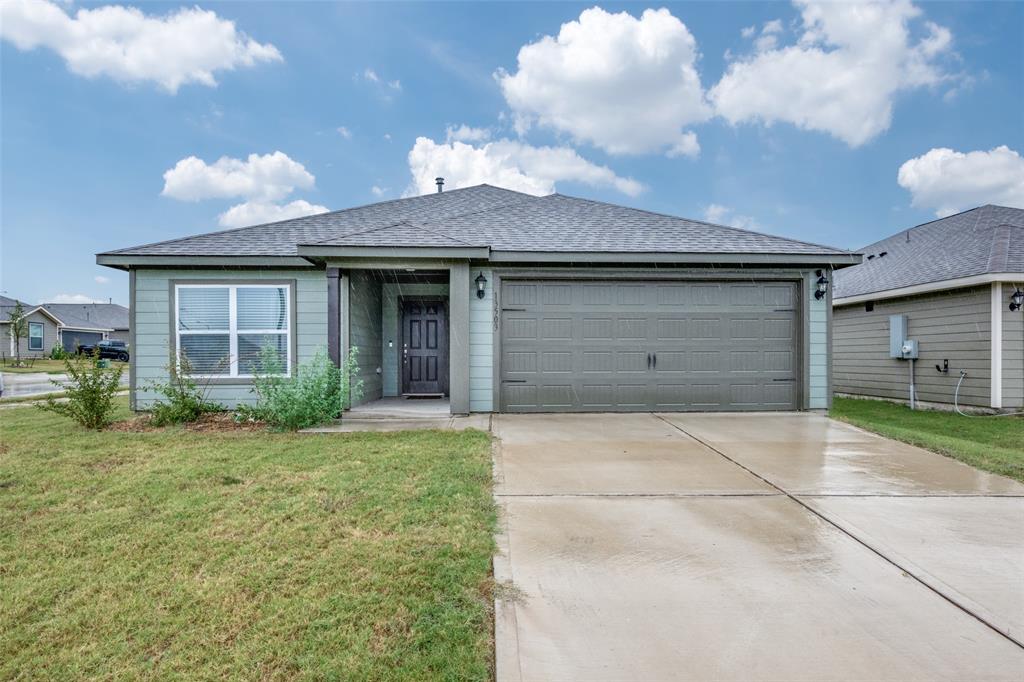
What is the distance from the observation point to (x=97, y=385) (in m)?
6.61

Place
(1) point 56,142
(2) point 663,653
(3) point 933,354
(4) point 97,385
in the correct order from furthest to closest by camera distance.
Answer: (1) point 56,142, (3) point 933,354, (4) point 97,385, (2) point 663,653

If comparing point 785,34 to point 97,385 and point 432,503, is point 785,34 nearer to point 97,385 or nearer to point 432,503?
point 432,503

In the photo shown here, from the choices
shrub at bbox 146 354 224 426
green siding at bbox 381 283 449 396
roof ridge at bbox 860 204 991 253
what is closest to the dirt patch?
shrub at bbox 146 354 224 426

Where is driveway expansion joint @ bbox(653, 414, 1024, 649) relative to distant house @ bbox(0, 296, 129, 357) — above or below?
below

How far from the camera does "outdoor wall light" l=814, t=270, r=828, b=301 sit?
8.02m

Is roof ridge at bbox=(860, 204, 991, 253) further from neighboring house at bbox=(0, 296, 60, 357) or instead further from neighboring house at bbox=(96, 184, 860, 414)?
neighboring house at bbox=(0, 296, 60, 357)

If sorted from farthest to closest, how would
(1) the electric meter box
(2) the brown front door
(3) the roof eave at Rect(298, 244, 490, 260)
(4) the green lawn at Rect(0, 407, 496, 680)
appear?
1. (1) the electric meter box
2. (2) the brown front door
3. (3) the roof eave at Rect(298, 244, 490, 260)
4. (4) the green lawn at Rect(0, 407, 496, 680)

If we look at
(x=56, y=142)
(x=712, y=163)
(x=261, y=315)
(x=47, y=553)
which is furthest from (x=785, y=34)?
(x=56, y=142)

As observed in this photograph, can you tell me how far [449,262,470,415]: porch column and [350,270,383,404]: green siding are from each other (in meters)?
1.74

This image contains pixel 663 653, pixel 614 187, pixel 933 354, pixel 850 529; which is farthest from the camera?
pixel 614 187

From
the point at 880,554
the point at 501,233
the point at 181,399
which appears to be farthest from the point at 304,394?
the point at 880,554

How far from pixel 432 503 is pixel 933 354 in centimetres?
1135

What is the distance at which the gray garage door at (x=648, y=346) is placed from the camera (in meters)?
8.05

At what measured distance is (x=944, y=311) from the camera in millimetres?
9867
